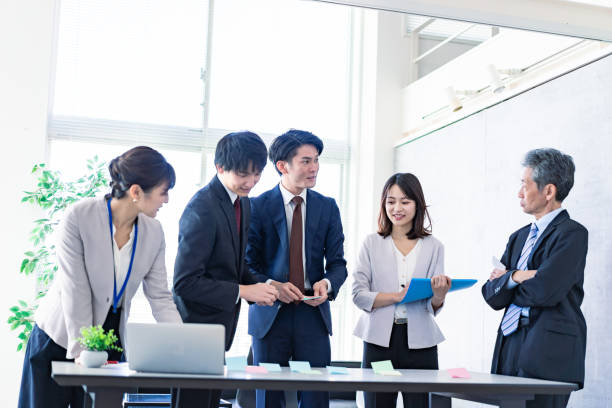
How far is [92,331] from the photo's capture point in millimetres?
2186

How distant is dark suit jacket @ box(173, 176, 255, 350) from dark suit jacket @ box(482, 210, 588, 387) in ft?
4.21

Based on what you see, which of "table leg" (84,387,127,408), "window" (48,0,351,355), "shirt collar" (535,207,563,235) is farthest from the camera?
"window" (48,0,351,355)

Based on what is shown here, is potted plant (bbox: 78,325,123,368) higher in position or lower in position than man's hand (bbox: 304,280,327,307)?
lower

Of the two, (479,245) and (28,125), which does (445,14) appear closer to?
(479,245)

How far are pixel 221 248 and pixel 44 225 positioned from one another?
3.25 m

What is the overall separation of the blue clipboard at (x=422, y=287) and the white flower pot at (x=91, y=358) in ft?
4.40

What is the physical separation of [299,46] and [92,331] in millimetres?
5414

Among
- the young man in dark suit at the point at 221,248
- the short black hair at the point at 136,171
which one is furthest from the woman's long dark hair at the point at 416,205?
the short black hair at the point at 136,171

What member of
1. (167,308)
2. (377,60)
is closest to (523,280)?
(167,308)

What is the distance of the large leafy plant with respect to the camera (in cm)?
530

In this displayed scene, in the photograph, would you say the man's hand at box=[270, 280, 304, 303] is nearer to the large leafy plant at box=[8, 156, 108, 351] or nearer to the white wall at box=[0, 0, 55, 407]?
the large leafy plant at box=[8, 156, 108, 351]

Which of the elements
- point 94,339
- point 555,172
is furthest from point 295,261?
point 555,172

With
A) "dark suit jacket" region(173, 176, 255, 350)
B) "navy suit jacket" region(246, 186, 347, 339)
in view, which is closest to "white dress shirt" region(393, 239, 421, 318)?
"navy suit jacket" region(246, 186, 347, 339)

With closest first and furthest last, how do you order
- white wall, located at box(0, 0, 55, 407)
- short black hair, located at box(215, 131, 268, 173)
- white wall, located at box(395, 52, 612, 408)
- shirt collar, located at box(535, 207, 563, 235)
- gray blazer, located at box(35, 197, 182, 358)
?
gray blazer, located at box(35, 197, 182, 358) → short black hair, located at box(215, 131, 268, 173) → shirt collar, located at box(535, 207, 563, 235) → white wall, located at box(395, 52, 612, 408) → white wall, located at box(0, 0, 55, 407)
